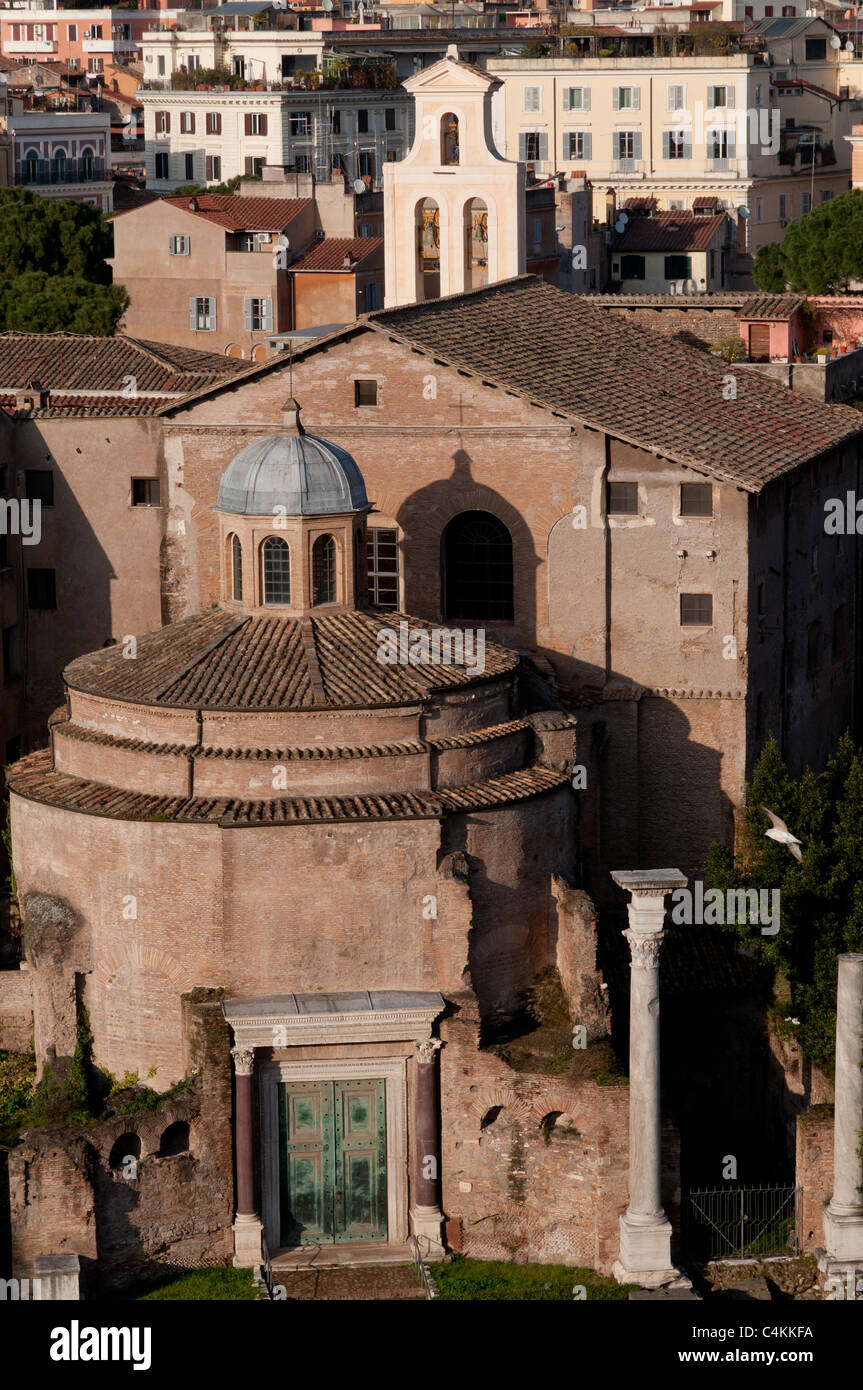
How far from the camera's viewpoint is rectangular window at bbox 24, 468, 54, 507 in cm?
4644

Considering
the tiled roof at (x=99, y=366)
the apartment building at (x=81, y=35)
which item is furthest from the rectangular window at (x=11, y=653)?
the apartment building at (x=81, y=35)

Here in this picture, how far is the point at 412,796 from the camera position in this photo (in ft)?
109

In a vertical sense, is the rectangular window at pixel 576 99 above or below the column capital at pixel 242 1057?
above

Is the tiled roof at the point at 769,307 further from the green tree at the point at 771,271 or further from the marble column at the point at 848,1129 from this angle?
the marble column at the point at 848,1129

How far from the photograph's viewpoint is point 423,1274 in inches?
1268

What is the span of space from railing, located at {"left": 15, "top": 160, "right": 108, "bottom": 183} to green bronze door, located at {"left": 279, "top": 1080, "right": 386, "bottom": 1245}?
6881 cm

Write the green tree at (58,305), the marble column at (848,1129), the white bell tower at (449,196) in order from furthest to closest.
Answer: the green tree at (58,305), the white bell tower at (449,196), the marble column at (848,1129)

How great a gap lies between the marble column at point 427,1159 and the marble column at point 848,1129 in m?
4.37

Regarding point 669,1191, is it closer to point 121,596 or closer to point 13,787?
point 13,787

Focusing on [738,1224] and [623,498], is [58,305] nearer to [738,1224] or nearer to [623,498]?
[623,498]

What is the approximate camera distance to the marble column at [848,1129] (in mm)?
31359

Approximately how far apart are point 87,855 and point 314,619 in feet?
14.0

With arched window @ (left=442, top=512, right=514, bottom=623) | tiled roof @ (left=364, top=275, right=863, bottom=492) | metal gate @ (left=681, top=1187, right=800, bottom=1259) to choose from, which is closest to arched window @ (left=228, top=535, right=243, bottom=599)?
arched window @ (left=442, top=512, right=514, bottom=623)

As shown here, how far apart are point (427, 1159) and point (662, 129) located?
7069 cm
